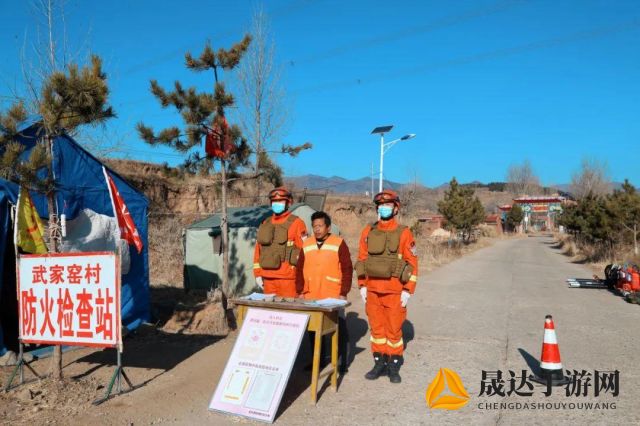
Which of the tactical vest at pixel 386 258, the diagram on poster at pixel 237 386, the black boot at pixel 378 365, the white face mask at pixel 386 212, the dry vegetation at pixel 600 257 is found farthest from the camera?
the dry vegetation at pixel 600 257

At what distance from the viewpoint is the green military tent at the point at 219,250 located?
14.1 meters

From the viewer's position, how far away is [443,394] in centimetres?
544

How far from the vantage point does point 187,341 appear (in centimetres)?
814

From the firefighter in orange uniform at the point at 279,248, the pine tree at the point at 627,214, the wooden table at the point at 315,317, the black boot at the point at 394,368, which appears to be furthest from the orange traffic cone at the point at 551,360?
the pine tree at the point at 627,214

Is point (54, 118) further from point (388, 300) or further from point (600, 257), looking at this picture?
point (600, 257)

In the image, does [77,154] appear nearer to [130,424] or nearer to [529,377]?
[130,424]

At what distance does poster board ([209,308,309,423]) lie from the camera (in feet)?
15.4

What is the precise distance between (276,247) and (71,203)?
3417mm

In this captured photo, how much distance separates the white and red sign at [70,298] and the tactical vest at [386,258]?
264 centimetres

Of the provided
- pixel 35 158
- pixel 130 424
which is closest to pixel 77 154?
pixel 35 158

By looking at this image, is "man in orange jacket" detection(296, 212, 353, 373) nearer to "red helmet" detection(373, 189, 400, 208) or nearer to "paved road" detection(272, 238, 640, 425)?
"red helmet" detection(373, 189, 400, 208)

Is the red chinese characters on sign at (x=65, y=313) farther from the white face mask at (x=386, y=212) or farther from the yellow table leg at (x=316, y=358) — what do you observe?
the white face mask at (x=386, y=212)

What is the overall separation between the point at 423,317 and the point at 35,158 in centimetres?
730

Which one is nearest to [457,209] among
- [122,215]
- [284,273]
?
[284,273]
